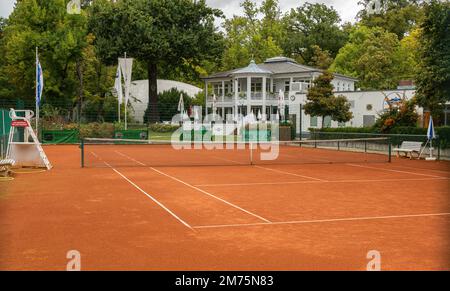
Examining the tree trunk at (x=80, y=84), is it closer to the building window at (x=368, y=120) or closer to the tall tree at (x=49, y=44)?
the tall tree at (x=49, y=44)

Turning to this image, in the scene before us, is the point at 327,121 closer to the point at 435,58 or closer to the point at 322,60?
the point at 435,58

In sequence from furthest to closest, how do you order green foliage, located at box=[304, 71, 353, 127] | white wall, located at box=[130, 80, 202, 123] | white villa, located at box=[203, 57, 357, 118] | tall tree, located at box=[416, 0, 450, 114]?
white wall, located at box=[130, 80, 202, 123] < white villa, located at box=[203, 57, 357, 118] < green foliage, located at box=[304, 71, 353, 127] < tall tree, located at box=[416, 0, 450, 114]

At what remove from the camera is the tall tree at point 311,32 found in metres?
77.1


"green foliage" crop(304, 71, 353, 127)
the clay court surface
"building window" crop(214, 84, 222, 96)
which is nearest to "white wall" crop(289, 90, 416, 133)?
"green foliage" crop(304, 71, 353, 127)

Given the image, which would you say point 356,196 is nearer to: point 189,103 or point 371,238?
point 371,238

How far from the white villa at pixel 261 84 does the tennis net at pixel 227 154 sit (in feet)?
58.7

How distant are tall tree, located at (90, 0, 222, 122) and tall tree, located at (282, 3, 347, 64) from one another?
81.3 ft

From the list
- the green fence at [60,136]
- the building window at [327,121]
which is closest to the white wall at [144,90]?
the building window at [327,121]

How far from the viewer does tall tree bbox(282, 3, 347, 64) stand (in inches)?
3036

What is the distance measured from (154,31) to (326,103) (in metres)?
23.4

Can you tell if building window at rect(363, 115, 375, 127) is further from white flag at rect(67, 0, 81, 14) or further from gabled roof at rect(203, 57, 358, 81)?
white flag at rect(67, 0, 81, 14)

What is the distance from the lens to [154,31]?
5262 cm

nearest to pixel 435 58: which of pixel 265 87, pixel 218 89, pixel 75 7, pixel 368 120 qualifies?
pixel 368 120
